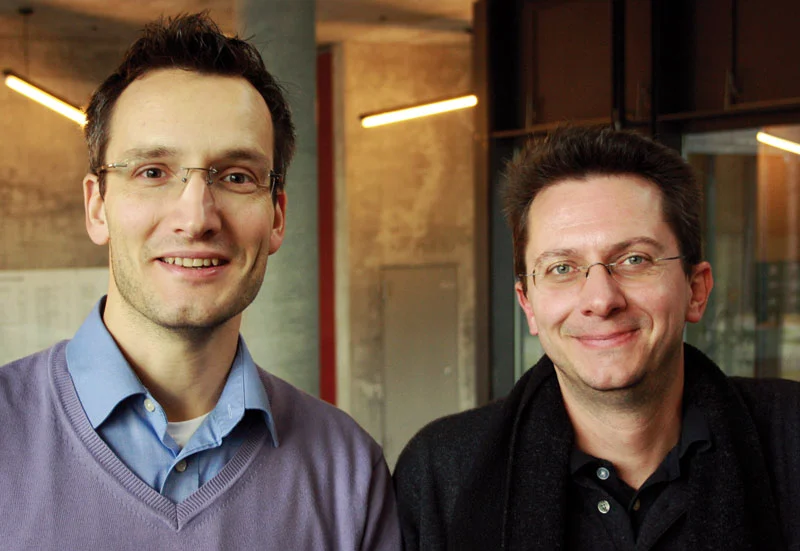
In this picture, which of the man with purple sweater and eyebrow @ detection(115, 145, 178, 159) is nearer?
the man with purple sweater

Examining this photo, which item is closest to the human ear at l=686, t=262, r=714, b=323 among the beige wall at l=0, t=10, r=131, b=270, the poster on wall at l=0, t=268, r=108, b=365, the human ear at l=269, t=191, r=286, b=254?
the human ear at l=269, t=191, r=286, b=254

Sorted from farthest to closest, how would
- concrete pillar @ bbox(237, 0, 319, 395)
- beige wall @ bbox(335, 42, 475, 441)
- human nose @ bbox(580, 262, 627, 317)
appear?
beige wall @ bbox(335, 42, 475, 441), concrete pillar @ bbox(237, 0, 319, 395), human nose @ bbox(580, 262, 627, 317)

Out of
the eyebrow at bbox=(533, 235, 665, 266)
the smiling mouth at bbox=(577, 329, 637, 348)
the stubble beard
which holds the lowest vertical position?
the smiling mouth at bbox=(577, 329, 637, 348)

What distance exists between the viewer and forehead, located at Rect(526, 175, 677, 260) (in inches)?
74.8

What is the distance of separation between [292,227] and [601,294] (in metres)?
3.33

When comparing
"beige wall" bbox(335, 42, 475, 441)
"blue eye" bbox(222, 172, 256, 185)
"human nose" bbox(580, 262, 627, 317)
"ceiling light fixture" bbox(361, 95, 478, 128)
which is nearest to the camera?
"blue eye" bbox(222, 172, 256, 185)

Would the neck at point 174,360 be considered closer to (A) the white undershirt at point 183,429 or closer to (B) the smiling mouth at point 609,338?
(A) the white undershirt at point 183,429

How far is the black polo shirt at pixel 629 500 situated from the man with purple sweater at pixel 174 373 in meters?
0.45

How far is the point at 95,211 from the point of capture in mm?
1804

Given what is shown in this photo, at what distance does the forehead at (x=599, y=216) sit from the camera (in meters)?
1.90

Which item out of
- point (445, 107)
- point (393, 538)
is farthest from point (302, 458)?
point (445, 107)

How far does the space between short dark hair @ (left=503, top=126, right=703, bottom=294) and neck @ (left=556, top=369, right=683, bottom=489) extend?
A: 0.30 metres

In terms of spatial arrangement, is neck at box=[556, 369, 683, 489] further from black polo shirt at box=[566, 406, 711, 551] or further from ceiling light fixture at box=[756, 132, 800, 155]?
ceiling light fixture at box=[756, 132, 800, 155]

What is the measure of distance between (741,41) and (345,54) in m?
4.39
